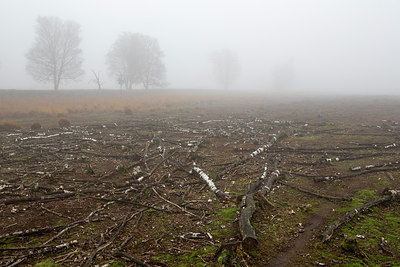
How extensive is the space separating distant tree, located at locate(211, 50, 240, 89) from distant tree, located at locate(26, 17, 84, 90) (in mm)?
47384

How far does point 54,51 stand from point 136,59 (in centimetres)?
1520

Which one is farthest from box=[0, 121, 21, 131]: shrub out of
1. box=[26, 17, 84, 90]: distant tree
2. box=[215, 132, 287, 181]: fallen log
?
box=[26, 17, 84, 90]: distant tree

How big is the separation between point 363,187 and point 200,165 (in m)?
5.16

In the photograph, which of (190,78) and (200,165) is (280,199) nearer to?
(200,165)

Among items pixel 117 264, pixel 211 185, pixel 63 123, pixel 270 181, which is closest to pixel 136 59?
pixel 63 123

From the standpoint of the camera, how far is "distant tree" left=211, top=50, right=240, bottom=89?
7794 cm

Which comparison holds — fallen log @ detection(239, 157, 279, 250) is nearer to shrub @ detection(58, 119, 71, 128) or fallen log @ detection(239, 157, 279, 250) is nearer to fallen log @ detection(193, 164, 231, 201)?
fallen log @ detection(193, 164, 231, 201)

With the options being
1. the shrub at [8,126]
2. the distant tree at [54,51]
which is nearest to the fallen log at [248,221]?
the shrub at [8,126]

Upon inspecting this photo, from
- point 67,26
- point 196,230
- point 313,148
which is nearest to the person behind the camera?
point 196,230

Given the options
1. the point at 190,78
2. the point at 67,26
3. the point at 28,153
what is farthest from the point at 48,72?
the point at 190,78

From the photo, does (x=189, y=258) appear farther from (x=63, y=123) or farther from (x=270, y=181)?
(x=63, y=123)

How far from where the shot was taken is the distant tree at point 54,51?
37.8 metres

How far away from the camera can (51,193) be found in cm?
595

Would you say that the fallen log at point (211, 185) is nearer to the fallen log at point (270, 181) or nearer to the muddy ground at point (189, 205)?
the muddy ground at point (189, 205)
